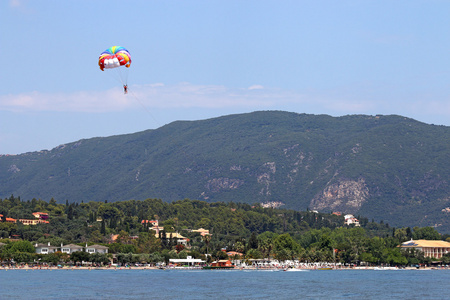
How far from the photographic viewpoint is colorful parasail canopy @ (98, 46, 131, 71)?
11162cm

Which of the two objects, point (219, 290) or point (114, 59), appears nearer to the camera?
point (114, 59)

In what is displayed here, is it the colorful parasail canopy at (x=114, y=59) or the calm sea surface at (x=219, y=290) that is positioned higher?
the colorful parasail canopy at (x=114, y=59)

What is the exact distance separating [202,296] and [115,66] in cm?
3763

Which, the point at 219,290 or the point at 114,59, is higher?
the point at 114,59

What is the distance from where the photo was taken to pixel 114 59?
111625 millimetres

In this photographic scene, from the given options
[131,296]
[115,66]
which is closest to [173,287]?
[131,296]

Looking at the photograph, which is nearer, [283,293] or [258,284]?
[283,293]

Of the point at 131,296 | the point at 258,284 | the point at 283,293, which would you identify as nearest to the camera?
the point at 131,296

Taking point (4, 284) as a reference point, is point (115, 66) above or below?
above

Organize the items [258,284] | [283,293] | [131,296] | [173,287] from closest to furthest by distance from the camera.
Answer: [131,296] → [283,293] → [173,287] → [258,284]

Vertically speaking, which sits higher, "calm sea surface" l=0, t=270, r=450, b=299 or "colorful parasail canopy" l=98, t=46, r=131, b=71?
"colorful parasail canopy" l=98, t=46, r=131, b=71

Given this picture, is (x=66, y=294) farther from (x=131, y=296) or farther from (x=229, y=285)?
(x=229, y=285)

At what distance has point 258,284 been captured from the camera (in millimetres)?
139125

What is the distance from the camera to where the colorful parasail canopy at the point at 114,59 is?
11162cm
